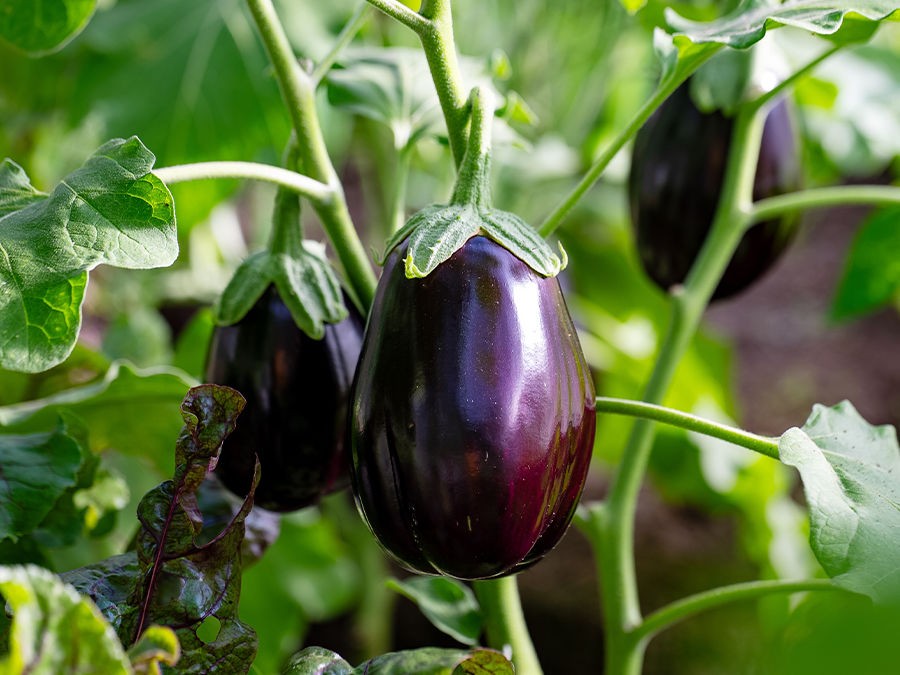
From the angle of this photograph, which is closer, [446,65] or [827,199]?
[446,65]

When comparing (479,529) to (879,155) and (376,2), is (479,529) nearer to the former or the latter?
(376,2)

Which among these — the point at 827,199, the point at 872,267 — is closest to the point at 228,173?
the point at 827,199

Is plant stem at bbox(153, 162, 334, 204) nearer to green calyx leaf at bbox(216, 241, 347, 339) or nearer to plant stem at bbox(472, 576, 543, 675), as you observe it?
green calyx leaf at bbox(216, 241, 347, 339)

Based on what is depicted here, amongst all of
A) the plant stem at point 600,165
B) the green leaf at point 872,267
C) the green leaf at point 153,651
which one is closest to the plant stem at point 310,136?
the plant stem at point 600,165

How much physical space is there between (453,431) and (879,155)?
882mm

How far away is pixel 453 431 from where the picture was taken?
433mm

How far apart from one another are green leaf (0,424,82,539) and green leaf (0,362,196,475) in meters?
0.05

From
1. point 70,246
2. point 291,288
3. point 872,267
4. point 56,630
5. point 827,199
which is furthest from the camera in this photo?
point 872,267

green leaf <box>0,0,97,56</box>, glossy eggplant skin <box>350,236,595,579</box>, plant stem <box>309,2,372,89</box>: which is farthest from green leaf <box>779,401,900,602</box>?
green leaf <box>0,0,97,56</box>

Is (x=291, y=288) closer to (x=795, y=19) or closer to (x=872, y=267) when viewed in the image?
(x=795, y=19)

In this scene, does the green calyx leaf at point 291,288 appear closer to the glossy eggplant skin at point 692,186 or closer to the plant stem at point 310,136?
the plant stem at point 310,136

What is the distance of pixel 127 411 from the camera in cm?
74

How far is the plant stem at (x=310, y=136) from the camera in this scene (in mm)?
527

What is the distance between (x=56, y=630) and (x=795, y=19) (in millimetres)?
447
